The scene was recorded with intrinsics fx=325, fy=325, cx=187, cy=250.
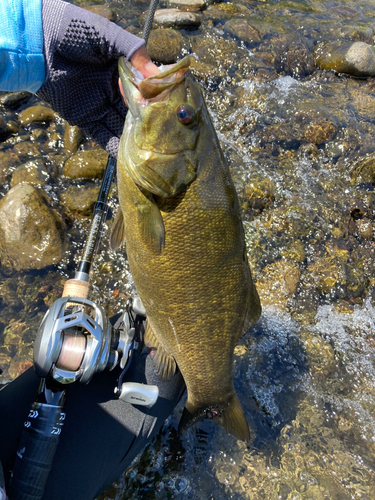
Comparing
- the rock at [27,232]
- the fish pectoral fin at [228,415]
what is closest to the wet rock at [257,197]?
the rock at [27,232]

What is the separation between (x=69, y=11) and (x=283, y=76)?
16.7ft

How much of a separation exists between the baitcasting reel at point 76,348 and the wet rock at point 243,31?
677cm

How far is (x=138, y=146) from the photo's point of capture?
1.76 metres

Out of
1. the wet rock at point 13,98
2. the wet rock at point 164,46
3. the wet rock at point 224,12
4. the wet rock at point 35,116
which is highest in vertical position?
the wet rock at point 224,12

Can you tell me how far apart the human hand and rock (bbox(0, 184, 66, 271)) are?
1.30 meters

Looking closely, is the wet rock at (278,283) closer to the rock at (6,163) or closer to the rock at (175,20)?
the rock at (6,163)

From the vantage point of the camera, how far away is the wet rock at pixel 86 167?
405 centimetres

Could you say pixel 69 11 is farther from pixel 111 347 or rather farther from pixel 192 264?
pixel 111 347

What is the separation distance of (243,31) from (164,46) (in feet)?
6.46

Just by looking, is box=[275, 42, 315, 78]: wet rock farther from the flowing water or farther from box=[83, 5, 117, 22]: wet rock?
box=[83, 5, 117, 22]: wet rock

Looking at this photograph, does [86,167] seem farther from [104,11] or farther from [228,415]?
[104,11]

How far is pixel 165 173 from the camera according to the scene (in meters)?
1.74

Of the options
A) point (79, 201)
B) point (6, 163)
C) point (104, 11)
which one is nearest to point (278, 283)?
point (79, 201)

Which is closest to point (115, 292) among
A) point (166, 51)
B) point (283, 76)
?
point (166, 51)
